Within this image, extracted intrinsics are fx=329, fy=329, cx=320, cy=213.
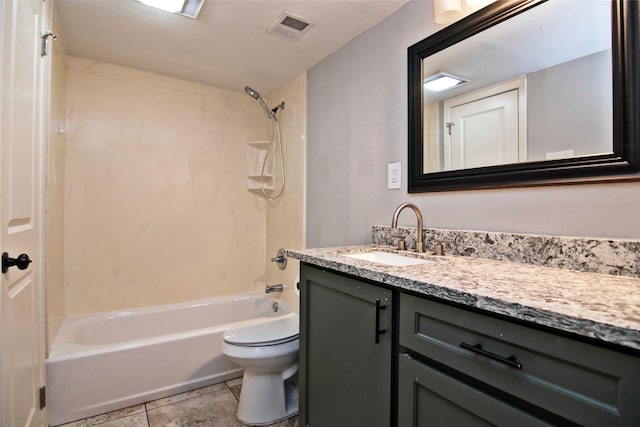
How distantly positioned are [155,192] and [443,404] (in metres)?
2.40

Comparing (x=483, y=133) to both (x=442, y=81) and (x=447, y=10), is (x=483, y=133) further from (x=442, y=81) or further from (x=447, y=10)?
(x=447, y=10)

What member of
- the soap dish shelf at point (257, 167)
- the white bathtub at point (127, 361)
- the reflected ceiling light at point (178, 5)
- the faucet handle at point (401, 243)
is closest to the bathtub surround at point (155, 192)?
the soap dish shelf at point (257, 167)

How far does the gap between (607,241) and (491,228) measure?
359 mm

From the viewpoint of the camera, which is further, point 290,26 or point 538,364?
point 290,26

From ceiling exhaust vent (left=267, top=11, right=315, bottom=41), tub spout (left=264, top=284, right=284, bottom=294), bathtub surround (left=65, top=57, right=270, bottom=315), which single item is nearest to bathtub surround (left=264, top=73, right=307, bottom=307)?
tub spout (left=264, top=284, right=284, bottom=294)

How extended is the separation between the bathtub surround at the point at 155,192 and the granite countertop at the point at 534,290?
1.71 metres

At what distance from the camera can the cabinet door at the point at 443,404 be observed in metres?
0.69

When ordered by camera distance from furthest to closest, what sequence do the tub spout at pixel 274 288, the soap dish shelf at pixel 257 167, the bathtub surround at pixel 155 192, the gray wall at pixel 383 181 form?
the soap dish shelf at pixel 257 167 < the tub spout at pixel 274 288 < the bathtub surround at pixel 155 192 < the gray wall at pixel 383 181

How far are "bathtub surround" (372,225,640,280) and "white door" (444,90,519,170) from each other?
0.28 m

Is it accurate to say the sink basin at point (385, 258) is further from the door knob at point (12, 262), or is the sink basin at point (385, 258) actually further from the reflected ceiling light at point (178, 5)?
the reflected ceiling light at point (178, 5)

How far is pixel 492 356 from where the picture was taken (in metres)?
0.70

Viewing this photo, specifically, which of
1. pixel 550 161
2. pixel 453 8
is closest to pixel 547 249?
pixel 550 161

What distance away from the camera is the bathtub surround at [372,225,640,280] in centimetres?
91

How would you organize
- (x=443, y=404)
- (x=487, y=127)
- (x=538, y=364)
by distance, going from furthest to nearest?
(x=487, y=127), (x=443, y=404), (x=538, y=364)
